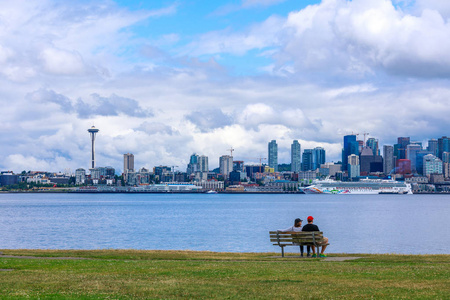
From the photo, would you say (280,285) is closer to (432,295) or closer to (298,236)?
(432,295)

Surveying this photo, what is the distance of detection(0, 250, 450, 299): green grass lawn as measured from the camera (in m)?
15.0

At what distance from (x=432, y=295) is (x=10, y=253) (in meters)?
20.8

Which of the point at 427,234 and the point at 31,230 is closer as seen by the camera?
the point at 427,234

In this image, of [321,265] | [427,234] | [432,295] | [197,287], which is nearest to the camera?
[432,295]

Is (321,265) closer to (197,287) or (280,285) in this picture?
(280,285)

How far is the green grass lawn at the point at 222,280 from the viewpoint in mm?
15016

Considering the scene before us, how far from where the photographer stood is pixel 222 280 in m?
17.3

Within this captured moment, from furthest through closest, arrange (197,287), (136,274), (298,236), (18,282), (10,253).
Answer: (10,253) < (298,236) < (136,274) < (18,282) < (197,287)

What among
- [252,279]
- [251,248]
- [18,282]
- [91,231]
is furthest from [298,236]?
[91,231]

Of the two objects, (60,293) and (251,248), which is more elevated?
(60,293)

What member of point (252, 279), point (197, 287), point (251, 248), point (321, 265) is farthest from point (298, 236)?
point (251, 248)

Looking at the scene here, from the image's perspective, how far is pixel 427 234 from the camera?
6756 centimetres

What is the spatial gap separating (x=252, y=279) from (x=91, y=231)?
58392mm

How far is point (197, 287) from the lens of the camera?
52.5ft
